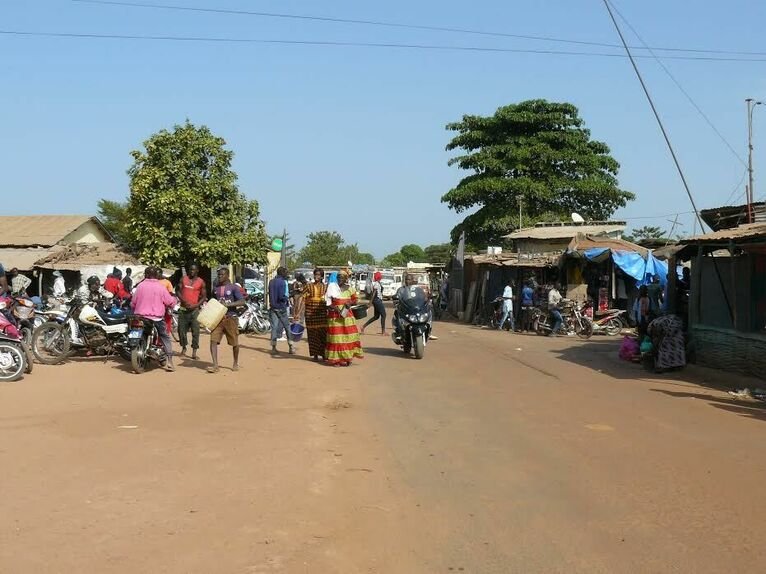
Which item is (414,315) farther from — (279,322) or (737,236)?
(737,236)

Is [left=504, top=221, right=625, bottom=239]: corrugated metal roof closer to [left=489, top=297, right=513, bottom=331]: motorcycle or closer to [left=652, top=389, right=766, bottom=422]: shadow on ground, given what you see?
[left=489, top=297, right=513, bottom=331]: motorcycle

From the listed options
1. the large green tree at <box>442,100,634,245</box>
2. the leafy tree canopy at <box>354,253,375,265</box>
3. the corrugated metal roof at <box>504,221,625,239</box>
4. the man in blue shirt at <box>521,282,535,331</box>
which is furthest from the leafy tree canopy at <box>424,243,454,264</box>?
the man in blue shirt at <box>521,282,535,331</box>

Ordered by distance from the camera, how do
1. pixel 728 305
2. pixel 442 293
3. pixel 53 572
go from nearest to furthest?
pixel 53 572
pixel 728 305
pixel 442 293

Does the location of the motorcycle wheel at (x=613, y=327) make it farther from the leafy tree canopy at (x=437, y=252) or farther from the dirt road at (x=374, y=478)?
the leafy tree canopy at (x=437, y=252)

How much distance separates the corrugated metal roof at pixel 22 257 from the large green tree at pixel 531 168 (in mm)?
23333

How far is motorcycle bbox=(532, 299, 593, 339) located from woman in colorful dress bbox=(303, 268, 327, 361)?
10.9 m

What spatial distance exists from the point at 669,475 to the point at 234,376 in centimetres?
770

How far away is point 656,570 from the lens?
424cm

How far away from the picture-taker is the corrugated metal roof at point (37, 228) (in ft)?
90.4

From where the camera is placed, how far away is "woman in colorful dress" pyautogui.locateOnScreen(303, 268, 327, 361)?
14.2m

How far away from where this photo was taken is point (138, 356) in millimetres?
12211

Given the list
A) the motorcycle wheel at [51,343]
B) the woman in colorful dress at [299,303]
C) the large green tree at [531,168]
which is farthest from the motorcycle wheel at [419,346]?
the large green tree at [531,168]

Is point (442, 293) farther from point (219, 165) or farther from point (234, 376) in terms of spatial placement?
point (234, 376)

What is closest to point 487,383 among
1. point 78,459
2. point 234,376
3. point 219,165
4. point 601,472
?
point 234,376
